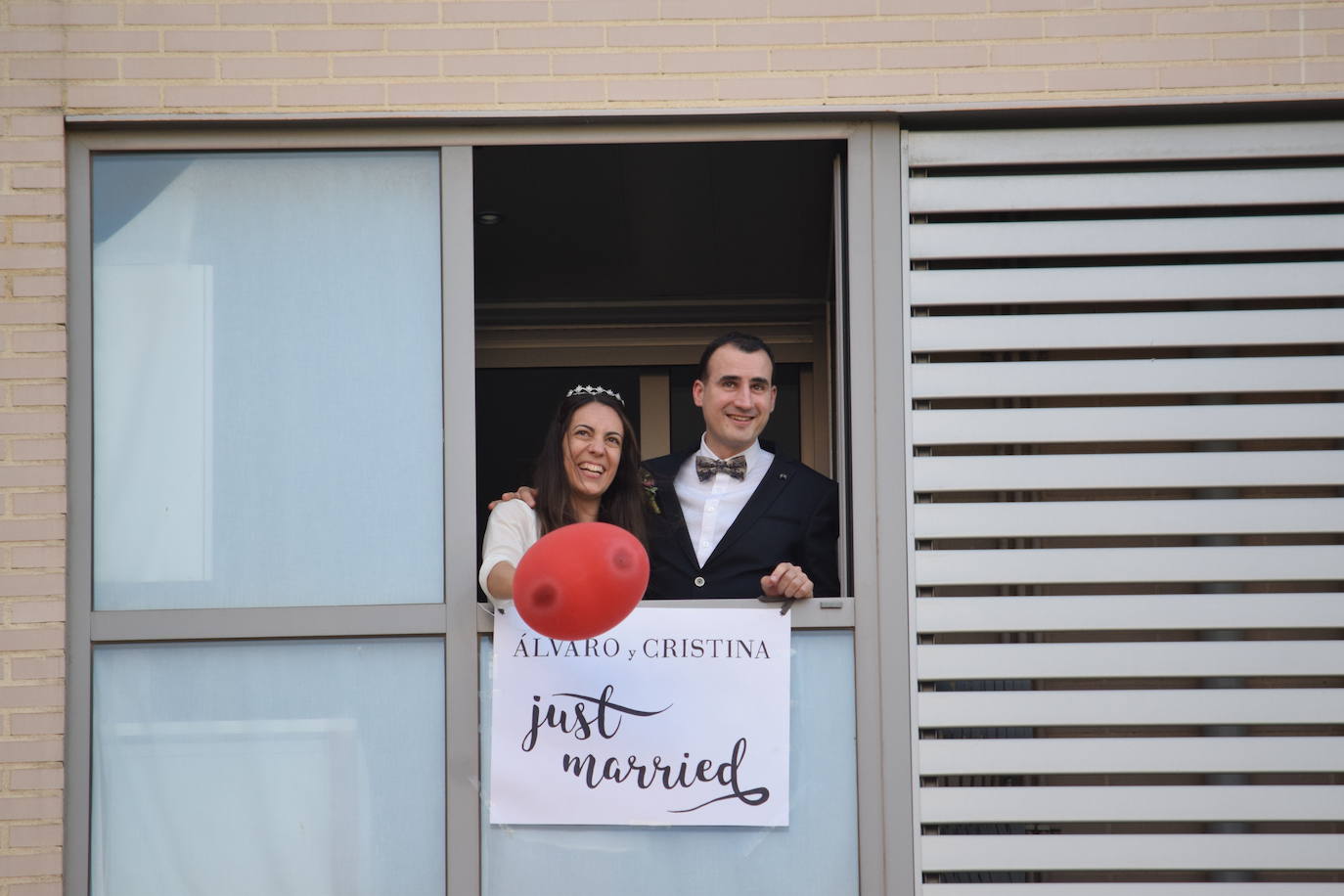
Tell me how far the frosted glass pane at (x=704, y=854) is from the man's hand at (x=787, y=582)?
465 mm

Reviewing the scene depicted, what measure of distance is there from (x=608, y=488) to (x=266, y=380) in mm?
1072

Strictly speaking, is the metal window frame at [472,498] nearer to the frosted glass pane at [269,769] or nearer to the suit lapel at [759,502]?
the frosted glass pane at [269,769]

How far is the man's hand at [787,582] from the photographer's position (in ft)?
14.4

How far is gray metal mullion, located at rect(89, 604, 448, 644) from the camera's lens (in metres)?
4.50

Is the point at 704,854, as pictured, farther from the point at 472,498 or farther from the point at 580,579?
the point at 472,498

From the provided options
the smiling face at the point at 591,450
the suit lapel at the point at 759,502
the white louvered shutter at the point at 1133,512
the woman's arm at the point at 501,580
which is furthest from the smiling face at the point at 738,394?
the woman's arm at the point at 501,580

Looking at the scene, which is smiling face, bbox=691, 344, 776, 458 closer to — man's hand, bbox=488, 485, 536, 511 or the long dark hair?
the long dark hair

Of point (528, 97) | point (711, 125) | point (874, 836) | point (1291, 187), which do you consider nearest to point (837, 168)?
point (711, 125)

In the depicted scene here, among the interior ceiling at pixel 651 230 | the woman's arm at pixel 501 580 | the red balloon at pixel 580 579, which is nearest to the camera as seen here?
the red balloon at pixel 580 579

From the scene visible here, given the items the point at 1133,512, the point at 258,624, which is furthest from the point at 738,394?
the point at 258,624

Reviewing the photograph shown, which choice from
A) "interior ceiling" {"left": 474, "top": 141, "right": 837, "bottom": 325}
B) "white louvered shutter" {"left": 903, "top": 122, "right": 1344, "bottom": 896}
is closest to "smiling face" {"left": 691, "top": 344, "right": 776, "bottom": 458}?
"white louvered shutter" {"left": 903, "top": 122, "right": 1344, "bottom": 896}

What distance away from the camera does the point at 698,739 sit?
445cm

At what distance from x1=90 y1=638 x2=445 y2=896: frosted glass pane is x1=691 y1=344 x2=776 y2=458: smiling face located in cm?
114

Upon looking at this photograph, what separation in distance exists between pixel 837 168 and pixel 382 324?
1464 millimetres
